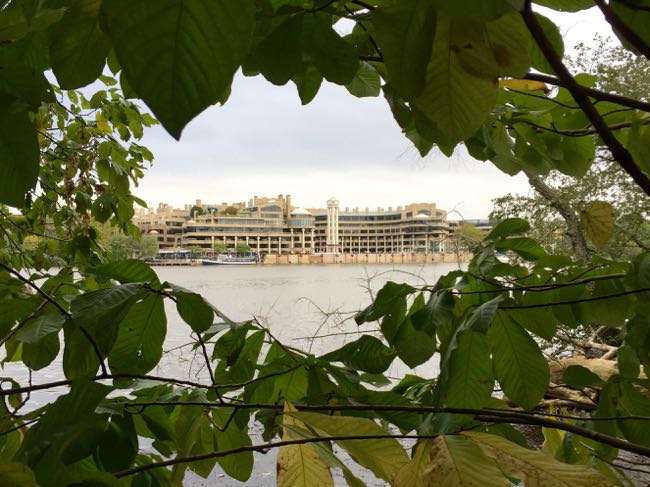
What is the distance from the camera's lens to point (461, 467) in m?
0.23

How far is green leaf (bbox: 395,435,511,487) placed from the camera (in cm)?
22

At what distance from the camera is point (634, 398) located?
0.54m

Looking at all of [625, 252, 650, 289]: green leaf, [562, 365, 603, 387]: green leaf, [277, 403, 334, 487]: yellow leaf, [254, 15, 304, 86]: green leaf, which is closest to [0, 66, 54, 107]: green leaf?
[254, 15, 304, 86]: green leaf

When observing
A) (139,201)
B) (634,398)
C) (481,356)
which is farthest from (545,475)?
(139,201)

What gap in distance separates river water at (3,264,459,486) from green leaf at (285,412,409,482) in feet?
1.50

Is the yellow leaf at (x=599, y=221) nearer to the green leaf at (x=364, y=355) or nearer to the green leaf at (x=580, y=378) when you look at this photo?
the green leaf at (x=580, y=378)

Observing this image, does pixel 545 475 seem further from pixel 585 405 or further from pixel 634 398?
pixel 585 405

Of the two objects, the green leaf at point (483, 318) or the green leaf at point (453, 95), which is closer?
the green leaf at point (453, 95)

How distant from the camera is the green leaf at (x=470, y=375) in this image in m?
0.44

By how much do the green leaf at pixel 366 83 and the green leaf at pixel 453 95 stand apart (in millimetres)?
295

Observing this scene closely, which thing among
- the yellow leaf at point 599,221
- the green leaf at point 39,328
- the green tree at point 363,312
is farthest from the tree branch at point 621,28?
the green leaf at point 39,328

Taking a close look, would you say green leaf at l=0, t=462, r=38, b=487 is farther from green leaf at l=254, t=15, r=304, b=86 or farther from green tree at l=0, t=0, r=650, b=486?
green leaf at l=254, t=15, r=304, b=86

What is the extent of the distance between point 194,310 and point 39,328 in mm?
204

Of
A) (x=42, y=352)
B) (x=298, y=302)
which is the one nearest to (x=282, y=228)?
(x=298, y=302)
